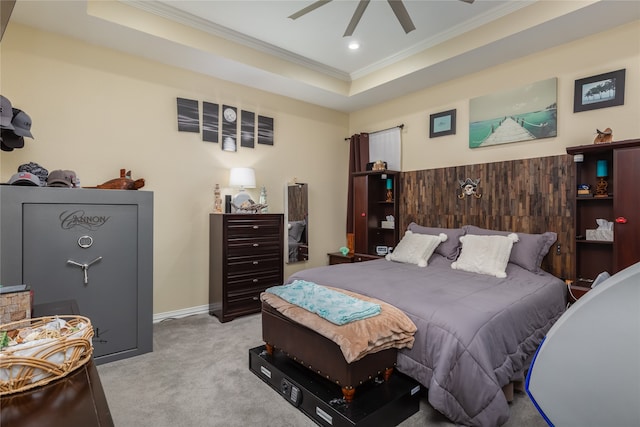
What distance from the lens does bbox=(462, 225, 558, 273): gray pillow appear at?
2964 millimetres

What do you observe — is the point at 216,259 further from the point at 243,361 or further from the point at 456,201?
the point at 456,201

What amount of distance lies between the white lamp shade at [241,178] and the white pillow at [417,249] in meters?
1.84

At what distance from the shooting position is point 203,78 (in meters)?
3.81

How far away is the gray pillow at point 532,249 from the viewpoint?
296 cm

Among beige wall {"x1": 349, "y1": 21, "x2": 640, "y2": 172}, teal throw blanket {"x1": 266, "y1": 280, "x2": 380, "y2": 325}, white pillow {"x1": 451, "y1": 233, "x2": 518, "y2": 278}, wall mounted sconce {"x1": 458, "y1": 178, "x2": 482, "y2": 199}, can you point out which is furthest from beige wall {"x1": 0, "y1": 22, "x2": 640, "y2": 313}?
teal throw blanket {"x1": 266, "y1": 280, "x2": 380, "y2": 325}

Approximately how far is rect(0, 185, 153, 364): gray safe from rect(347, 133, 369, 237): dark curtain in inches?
122

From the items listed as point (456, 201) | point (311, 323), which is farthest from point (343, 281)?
point (456, 201)

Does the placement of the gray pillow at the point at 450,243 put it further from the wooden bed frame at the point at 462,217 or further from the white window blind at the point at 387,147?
the white window blind at the point at 387,147

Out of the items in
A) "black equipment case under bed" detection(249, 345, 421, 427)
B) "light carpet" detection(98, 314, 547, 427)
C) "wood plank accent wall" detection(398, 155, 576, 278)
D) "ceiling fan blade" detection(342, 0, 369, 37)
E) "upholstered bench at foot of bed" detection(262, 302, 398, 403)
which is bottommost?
"light carpet" detection(98, 314, 547, 427)

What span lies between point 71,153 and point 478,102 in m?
4.19

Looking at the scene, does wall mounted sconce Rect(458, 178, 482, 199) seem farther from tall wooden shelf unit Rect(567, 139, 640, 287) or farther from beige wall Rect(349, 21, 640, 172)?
tall wooden shelf unit Rect(567, 139, 640, 287)

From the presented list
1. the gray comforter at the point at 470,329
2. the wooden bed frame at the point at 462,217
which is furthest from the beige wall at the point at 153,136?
the gray comforter at the point at 470,329

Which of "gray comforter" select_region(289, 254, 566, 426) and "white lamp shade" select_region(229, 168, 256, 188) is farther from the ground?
"white lamp shade" select_region(229, 168, 256, 188)

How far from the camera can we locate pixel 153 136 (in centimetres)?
349
